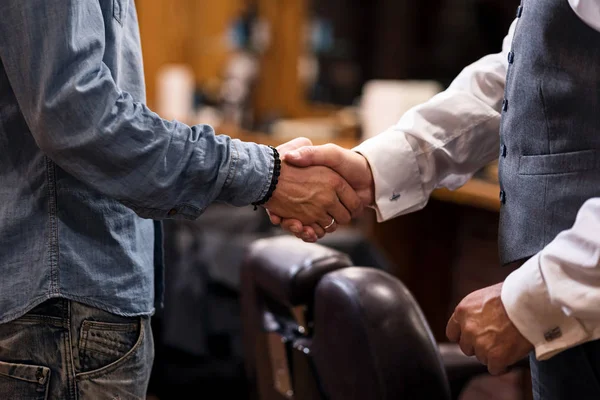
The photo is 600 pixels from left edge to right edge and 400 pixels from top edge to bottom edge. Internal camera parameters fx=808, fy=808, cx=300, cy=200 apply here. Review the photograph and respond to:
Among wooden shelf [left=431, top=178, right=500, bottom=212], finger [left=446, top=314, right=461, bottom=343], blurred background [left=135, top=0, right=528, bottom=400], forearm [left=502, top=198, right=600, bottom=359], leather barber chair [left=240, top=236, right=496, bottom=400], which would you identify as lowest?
blurred background [left=135, top=0, right=528, bottom=400]

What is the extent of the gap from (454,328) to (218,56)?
14.7ft

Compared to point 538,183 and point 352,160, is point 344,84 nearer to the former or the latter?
point 352,160

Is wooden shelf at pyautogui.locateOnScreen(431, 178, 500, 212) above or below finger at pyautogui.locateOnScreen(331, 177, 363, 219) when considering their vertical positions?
below

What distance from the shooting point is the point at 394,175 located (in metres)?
1.53

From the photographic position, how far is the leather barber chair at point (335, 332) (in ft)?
4.28

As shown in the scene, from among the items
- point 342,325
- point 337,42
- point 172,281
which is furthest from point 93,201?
point 337,42

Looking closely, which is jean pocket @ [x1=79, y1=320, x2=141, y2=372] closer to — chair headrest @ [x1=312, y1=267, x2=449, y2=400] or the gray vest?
chair headrest @ [x1=312, y1=267, x2=449, y2=400]

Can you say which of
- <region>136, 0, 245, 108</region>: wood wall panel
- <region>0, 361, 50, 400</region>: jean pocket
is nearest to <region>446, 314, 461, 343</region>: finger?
<region>0, 361, 50, 400</region>: jean pocket

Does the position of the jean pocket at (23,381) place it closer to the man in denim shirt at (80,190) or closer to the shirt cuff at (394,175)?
the man in denim shirt at (80,190)

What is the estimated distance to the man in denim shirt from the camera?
1075 mm

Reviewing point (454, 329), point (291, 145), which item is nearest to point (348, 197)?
point (291, 145)

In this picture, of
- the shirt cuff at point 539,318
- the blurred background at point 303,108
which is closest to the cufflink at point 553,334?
the shirt cuff at point 539,318

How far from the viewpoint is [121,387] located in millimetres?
1197

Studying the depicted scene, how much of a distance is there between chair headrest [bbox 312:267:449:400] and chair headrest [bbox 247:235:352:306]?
0.09 metres
